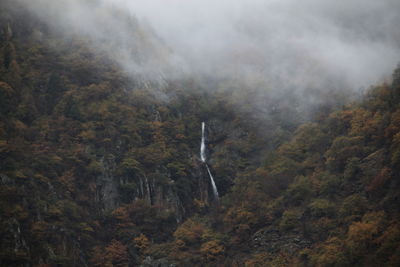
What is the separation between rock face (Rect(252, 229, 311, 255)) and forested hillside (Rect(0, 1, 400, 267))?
5.6 inches

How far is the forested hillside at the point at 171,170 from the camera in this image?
41.8 m

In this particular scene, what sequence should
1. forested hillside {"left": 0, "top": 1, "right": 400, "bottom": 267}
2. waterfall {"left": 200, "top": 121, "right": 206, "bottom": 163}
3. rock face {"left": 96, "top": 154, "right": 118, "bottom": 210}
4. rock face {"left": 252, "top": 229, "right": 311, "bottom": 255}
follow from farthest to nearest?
1. waterfall {"left": 200, "top": 121, "right": 206, "bottom": 163}
2. rock face {"left": 96, "top": 154, "right": 118, "bottom": 210}
3. rock face {"left": 252, "top": 229, "right": 311, "bottom": 255}
4. forested hillside {"left": 0, "top": 1, "right": 400, "bottom": 267}

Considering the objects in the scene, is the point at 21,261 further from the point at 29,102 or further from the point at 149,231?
the point at 29,102

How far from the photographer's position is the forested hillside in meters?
41.8

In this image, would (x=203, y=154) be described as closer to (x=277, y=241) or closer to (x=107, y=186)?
(x=107, y=186)

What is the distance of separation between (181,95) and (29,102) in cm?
2502

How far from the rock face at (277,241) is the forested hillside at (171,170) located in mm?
142

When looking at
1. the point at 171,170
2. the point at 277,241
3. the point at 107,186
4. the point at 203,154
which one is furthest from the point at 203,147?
the point at 277,241

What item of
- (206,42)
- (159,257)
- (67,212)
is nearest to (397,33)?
(206,42)

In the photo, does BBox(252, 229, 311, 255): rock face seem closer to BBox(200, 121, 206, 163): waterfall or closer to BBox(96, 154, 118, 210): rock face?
BBox(96, 154, 118, 210): rock face

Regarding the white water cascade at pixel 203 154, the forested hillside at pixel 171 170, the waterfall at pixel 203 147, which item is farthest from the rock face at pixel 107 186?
the waterfall at pixel 203 147

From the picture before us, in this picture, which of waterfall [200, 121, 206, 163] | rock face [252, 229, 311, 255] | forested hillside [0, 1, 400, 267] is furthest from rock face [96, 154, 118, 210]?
rock face [252, 229, 311, 255]

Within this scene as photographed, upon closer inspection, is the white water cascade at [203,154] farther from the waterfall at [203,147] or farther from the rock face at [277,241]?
the rock face at [277,241]

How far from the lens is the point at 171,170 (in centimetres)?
5934
